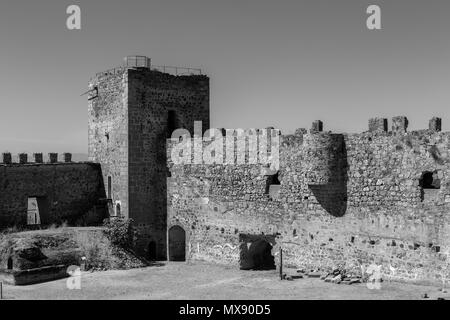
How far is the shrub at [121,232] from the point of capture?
80.5ft

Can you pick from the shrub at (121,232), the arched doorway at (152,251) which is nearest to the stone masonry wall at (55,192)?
the shrub at (121,232)

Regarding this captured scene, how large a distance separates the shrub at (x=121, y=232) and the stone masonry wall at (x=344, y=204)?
3090mm

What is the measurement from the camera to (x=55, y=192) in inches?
1050

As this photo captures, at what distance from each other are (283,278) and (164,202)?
804cm

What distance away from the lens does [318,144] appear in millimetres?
20484

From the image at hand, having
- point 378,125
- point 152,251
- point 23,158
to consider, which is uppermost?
point 378,125

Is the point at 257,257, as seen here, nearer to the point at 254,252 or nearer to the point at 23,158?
the point at 254,252

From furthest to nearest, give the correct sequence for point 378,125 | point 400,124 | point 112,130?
1. point 112,130
2. point 378,125
3. point 400,124

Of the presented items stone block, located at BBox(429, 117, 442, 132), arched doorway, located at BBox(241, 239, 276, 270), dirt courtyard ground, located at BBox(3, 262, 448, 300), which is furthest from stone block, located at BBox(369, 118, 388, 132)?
arched doorway, located at BBox(241, 239, 276, 270)

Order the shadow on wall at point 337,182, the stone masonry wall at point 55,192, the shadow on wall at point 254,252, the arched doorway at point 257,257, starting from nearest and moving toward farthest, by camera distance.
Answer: the shadow on wall at point 337,182
the shadow on wall at point 254,252
the arched doorway at point 257,257
the stone masonry wall at point 55,192

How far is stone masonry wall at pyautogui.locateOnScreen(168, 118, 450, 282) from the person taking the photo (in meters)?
18.4

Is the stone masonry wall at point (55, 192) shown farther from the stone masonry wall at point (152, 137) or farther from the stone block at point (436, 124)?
the stone block at point (436, 124)

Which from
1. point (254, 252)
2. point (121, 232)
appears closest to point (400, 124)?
point (254, 252)

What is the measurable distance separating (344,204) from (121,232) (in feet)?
32.3
